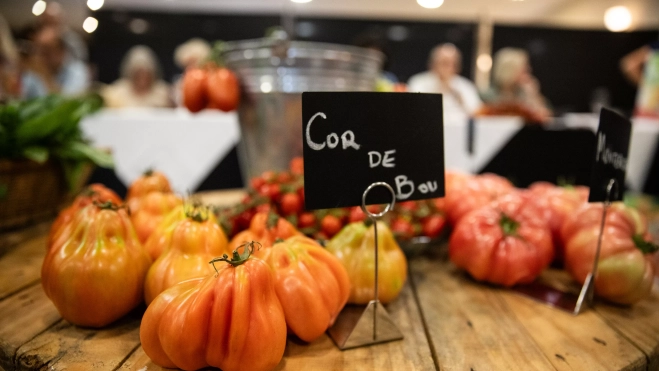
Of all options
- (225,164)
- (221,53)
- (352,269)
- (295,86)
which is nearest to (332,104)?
(352,269)

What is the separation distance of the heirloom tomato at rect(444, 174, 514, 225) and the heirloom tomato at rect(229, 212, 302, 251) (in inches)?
21.8

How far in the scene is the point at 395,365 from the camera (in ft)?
2.26

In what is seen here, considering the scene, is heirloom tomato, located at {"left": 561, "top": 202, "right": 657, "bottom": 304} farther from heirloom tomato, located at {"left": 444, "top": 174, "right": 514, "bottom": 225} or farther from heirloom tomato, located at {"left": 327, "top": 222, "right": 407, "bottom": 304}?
heirloom tomato, located at {"left": 327, "top": 222, "right": 407, "bottom": 304}

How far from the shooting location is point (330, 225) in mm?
987

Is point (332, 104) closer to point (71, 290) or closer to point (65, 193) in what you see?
point (71, 290)

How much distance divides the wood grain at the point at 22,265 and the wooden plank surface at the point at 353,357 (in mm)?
458

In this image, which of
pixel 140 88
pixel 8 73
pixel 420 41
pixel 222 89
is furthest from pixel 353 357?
pixel 420 41

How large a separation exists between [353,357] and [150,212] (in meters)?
0.62

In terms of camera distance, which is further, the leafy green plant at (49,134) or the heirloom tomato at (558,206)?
the leafy green plant at (49,134)

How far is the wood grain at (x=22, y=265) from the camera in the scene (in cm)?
95

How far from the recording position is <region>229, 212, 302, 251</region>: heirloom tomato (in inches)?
33.5

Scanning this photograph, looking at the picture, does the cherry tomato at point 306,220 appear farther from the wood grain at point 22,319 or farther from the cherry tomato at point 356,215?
the wood grain at point 22,319

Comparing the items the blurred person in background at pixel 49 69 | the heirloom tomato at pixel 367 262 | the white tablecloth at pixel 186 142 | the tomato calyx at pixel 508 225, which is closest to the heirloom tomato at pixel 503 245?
the tomato calyx at pixel 508 225

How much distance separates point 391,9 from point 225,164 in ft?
21.8
